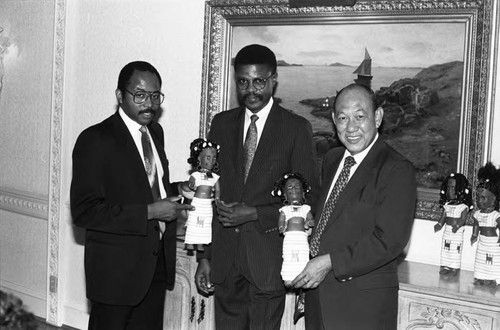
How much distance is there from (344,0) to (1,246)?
4.12 metres

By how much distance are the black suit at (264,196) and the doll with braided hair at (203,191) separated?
0.08 meters

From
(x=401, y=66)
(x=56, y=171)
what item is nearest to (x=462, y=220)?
(x=401, y=66)

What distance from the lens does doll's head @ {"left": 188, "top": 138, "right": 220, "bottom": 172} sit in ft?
11.7

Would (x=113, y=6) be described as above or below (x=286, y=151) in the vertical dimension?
above

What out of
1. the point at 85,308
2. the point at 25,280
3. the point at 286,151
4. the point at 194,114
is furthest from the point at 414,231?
the point at 25,280

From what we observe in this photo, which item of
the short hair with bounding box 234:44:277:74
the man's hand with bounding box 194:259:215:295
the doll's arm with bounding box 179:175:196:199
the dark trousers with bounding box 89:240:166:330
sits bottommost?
the dark trousers with bounding box 89:240:166:330

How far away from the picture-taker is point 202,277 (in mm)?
3734

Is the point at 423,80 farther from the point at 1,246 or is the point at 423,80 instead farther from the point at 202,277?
the point at 1,246

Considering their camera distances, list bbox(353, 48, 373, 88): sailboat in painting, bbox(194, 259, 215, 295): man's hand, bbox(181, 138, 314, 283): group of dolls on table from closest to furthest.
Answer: bbox(181, 138, 314, 283): group of dolls on table < bbox(194, 259, 215, 295): man's hand < bbox(353, 48, 373, 88): sailboat in painting

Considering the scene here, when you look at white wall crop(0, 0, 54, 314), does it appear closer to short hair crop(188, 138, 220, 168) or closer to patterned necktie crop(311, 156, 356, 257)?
short hair crop(188, 138, 220, 168)

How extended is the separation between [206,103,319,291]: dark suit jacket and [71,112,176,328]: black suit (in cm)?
39

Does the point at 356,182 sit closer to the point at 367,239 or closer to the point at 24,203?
the point at 367,239

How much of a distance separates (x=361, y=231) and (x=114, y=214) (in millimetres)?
1246

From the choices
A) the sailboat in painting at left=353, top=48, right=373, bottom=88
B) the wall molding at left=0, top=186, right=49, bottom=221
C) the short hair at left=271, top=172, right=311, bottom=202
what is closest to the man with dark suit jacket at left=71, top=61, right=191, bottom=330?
the short hair at left=271, top=172, right=311, bottom=202
